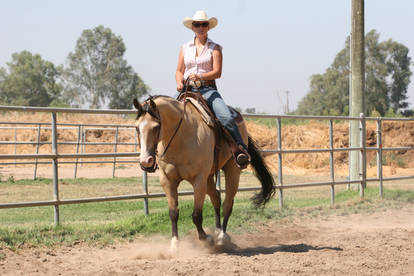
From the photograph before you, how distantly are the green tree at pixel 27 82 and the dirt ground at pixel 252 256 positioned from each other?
161 ft

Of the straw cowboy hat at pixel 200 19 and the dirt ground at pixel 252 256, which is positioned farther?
the straw cowboy hat at pixel 200 19

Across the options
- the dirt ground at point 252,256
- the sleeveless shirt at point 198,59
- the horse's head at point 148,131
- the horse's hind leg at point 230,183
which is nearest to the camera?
the dirt ground at point 252,256

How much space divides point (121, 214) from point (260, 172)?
2825 mm

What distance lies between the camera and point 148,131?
16.9ft

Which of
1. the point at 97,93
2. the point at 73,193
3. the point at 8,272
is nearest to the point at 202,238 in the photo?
the point at 8,272

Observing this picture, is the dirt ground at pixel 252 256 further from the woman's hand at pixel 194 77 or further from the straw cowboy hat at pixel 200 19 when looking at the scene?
the straw cowboy hat at pixel 200 19

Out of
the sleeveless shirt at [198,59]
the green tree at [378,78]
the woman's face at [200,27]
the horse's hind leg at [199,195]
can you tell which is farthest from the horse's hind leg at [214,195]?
the green tree at [378,78]

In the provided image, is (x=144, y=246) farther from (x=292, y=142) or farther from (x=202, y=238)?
(x=292, y=142)

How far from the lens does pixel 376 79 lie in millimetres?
54219

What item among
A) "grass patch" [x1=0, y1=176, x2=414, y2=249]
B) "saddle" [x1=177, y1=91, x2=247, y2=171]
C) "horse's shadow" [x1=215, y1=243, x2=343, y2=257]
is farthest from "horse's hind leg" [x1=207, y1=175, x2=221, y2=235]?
"grass patch" [x1=0, y1=176, x2=414, y2=249]

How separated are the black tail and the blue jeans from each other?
1.21 m

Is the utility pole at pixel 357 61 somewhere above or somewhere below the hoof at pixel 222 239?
above

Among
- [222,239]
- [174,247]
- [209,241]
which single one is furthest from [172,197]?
[222,239]

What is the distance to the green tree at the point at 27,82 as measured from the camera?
52500 mm
